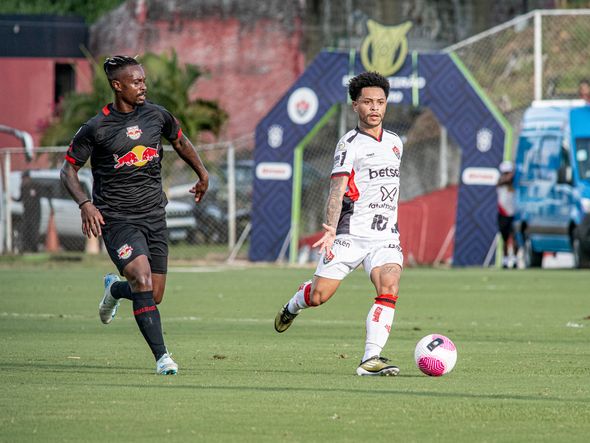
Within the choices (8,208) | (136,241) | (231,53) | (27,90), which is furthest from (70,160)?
(231,53)

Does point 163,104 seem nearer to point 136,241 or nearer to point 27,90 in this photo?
point 27,90

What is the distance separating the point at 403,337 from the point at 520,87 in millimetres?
24070

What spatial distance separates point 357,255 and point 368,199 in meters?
0.40

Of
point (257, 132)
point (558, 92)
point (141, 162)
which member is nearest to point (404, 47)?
point (257, 132)

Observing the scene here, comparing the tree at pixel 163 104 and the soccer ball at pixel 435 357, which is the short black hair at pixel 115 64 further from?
the tree at pixel 163 104

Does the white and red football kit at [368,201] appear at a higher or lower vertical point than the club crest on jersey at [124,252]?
higher

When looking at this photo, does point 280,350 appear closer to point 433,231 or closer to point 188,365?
point 188,365

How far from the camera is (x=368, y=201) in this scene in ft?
32.9

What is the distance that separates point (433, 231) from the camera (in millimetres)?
29141

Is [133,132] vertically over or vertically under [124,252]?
over

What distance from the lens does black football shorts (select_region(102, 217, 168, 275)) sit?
395 inches

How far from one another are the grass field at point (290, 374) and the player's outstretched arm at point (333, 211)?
2.87 ft

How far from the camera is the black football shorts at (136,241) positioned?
32.9ft

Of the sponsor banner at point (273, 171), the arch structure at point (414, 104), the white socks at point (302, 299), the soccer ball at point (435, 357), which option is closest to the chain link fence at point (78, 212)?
the sponsor banner at point (273, 171)
